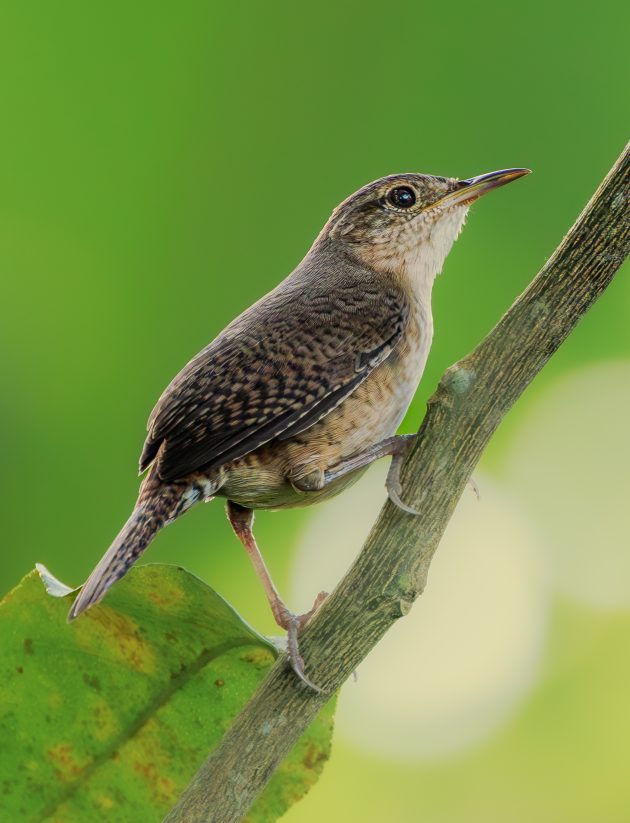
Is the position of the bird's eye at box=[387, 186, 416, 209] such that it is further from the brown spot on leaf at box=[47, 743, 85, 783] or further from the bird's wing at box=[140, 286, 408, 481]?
the brown spot on leaf at box=[47, 743, 85, 783]

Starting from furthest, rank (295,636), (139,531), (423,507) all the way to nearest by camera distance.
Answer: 1. (139,531)
2. (295,636)
3. (423,507)

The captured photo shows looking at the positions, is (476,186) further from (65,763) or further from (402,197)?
(65,763)

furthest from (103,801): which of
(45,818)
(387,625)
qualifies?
(387,625)

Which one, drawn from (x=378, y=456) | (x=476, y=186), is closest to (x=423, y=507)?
(x=378, y=456)

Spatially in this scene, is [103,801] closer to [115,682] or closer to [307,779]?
[115,682]

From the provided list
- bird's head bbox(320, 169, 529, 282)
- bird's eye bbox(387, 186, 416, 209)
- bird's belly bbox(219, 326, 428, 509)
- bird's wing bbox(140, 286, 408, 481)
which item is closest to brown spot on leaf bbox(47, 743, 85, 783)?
bird's wing bbox(140, 286, 408, 481)

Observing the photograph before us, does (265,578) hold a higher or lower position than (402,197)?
lower

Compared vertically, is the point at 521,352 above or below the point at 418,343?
above

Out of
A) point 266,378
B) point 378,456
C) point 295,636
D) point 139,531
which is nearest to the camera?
point 295,636
